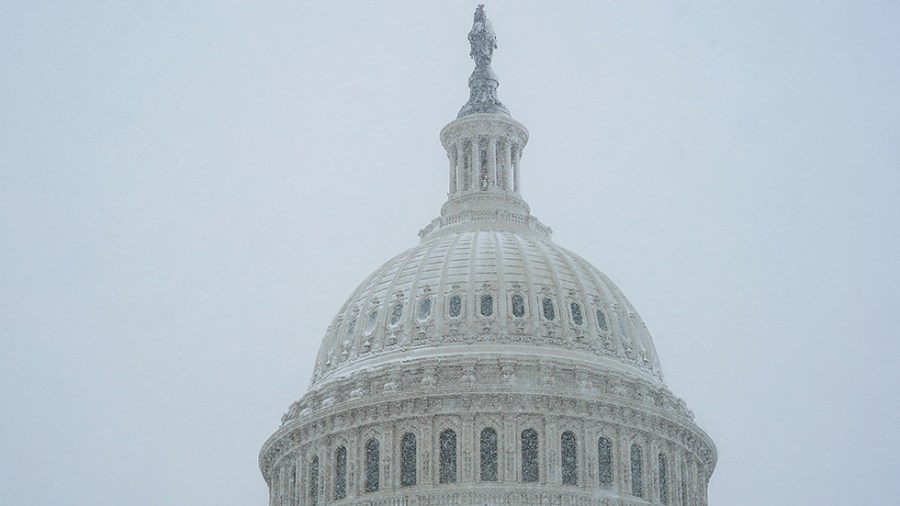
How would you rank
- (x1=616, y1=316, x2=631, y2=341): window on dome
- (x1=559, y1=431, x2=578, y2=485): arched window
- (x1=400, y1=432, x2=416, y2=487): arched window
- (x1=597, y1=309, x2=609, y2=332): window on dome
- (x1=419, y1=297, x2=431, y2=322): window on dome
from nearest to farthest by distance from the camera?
(x1=400, y1=432, x2=416, y2=487): arched window → (x1=559, y1=431, x2=578, y2=485): arched window → (x1=419, y1=297, x2=431, y2=322): window on dome → (x1=597, y1=309, x2=609, y2=332): window on dome → (x1=616, y1=316, x2=631, y2=341): window on dome

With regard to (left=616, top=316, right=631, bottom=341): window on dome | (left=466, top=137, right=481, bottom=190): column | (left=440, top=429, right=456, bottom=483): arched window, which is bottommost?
(left=440, top=429, right=456, bottom=483): arched window

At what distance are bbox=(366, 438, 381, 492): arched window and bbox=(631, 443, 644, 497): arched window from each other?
10.8 metres

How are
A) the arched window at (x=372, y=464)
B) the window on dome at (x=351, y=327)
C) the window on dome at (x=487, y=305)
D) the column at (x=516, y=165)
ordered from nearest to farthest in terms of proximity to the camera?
the arched window at (x=372, y=464) < the window on dome at (x=487, y=305) < the window on dome at (x=351, y=327) < the column at (x=516, y=165)

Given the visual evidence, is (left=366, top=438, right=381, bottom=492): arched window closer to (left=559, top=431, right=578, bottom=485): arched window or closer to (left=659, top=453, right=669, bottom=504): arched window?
(left=559, top=431, right=578, bottom=485): arched window

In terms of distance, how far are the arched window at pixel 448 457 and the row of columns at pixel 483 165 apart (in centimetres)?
1730

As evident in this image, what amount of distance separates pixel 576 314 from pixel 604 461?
7.78 m

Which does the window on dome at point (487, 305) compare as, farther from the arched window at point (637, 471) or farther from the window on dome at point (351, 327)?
the arched window at point (637, 471)

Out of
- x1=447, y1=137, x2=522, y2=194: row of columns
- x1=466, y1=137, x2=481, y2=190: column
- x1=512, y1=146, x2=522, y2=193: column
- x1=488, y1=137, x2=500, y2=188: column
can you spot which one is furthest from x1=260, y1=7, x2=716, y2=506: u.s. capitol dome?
x1=512, y1=146, x2=522, y2=193: column

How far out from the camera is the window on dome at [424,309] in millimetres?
84188

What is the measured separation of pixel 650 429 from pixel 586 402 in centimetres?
344

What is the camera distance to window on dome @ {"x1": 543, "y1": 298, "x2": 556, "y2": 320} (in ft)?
276

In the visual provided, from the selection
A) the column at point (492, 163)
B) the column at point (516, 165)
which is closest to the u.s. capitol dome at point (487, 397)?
the column at point (492, 163)

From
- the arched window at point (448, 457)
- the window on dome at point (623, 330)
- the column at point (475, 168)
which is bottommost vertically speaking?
the arched window at point (448, 457)

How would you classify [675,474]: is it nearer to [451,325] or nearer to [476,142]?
[451,325]
